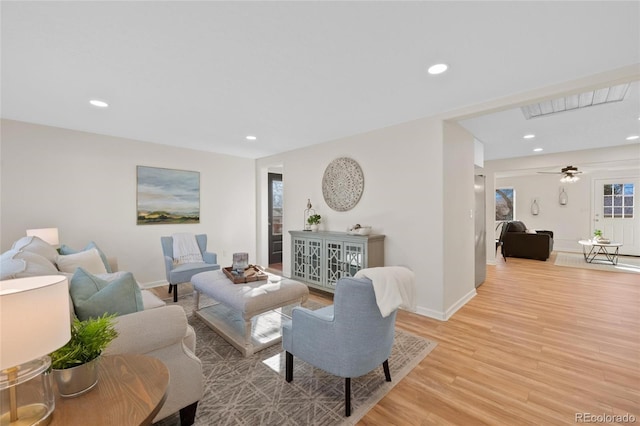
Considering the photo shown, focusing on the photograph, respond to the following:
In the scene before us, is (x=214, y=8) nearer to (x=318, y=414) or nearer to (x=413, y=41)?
(x=413, y=41)

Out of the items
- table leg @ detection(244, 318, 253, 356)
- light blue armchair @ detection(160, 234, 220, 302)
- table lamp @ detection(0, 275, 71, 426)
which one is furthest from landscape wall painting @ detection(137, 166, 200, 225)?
table lamp @ detection(0, 275, 71, 426)

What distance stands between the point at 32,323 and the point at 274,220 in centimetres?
572

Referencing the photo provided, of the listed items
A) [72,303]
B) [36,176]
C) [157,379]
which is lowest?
[157,379]

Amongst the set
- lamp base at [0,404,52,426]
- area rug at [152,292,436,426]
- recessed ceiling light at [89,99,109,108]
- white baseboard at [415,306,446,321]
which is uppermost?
recessed ceiling light at [89,99,109,108]

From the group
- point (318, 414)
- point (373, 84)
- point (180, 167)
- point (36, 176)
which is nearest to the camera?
point (318, 414)

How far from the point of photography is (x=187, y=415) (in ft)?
5.24

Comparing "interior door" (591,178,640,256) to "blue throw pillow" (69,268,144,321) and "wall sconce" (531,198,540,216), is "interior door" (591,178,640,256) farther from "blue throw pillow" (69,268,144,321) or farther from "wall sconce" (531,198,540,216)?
"blue throw pillow" (69,268,144,321)

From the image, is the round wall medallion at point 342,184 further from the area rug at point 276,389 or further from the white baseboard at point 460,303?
the area rug at point 276,389

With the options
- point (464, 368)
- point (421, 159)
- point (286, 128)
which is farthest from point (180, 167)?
point (464, 368)

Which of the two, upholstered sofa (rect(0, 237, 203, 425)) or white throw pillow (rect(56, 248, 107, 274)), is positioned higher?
white throw pillow (rect(56, 248, 107, 274))

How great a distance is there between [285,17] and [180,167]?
3.98 metres

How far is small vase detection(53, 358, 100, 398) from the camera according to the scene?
0.96 meters

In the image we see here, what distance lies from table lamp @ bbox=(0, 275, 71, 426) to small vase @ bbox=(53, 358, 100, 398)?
62 mm

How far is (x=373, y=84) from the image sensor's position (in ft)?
8.02
